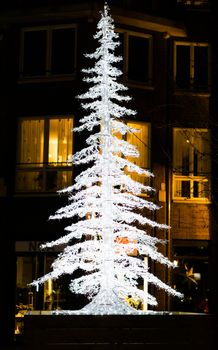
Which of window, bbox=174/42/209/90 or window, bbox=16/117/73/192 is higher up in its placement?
window, bbox=174/42/209/90

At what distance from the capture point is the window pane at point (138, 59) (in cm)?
2341

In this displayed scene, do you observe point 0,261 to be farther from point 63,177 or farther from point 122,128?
point 122,128

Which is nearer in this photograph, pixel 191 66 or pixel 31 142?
pixel 31 142

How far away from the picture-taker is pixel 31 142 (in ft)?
75.0

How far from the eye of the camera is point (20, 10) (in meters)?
23.0

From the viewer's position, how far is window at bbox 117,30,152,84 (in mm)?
23219

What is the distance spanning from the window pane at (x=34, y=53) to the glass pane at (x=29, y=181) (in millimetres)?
3174

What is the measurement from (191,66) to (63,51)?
14.0 feet

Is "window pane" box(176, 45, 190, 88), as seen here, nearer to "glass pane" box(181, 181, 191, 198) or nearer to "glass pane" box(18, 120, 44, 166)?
"glass pane" box(181, 181, 191, 198)

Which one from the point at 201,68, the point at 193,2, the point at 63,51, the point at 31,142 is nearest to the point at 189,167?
the point at 201,68

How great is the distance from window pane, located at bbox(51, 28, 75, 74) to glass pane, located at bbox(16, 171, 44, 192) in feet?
10.6

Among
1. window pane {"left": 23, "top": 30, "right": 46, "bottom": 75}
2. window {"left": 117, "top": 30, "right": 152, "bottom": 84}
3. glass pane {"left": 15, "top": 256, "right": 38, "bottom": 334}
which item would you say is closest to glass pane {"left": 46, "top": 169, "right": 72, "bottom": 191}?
glass pane {"left": 15, "top": 256, "right": 38, "bottom": 334}

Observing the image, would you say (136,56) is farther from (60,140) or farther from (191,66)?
(60,140)

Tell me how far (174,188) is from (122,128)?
252 inches
